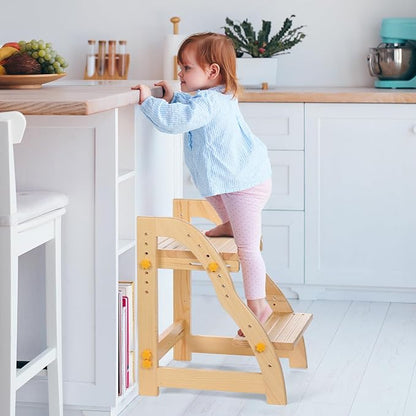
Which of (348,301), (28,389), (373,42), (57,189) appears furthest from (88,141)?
(373,42)

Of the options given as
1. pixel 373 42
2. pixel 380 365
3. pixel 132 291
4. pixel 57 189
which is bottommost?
pixel 380 365

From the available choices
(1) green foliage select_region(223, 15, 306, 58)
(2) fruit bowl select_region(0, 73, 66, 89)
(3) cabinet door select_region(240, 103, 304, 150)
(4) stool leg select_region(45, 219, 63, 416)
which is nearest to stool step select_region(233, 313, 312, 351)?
(4) stool leg select_region(45, 219, 63, 416)

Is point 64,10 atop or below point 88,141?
atop

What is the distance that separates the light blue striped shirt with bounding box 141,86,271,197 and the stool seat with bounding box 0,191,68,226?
16.5 inches

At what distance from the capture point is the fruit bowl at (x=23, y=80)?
2.70 m

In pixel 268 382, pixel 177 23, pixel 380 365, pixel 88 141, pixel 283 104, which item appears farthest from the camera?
pixel 177 23

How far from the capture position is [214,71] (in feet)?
9.21

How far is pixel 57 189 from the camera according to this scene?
8.46 feet

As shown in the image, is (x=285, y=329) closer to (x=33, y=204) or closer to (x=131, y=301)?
(x=131, y=301)

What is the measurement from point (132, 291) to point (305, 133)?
5.02ft

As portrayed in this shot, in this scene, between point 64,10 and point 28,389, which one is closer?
point 28,389

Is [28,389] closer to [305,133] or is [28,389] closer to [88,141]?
[88,141]

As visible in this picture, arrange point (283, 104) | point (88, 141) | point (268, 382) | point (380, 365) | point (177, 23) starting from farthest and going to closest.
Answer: point (177, 23) → point (283, 104) → point (380, 365) → point (268, 382) → point (88, 141)

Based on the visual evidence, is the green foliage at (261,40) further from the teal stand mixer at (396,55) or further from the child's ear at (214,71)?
the child's ear at (214,71)
